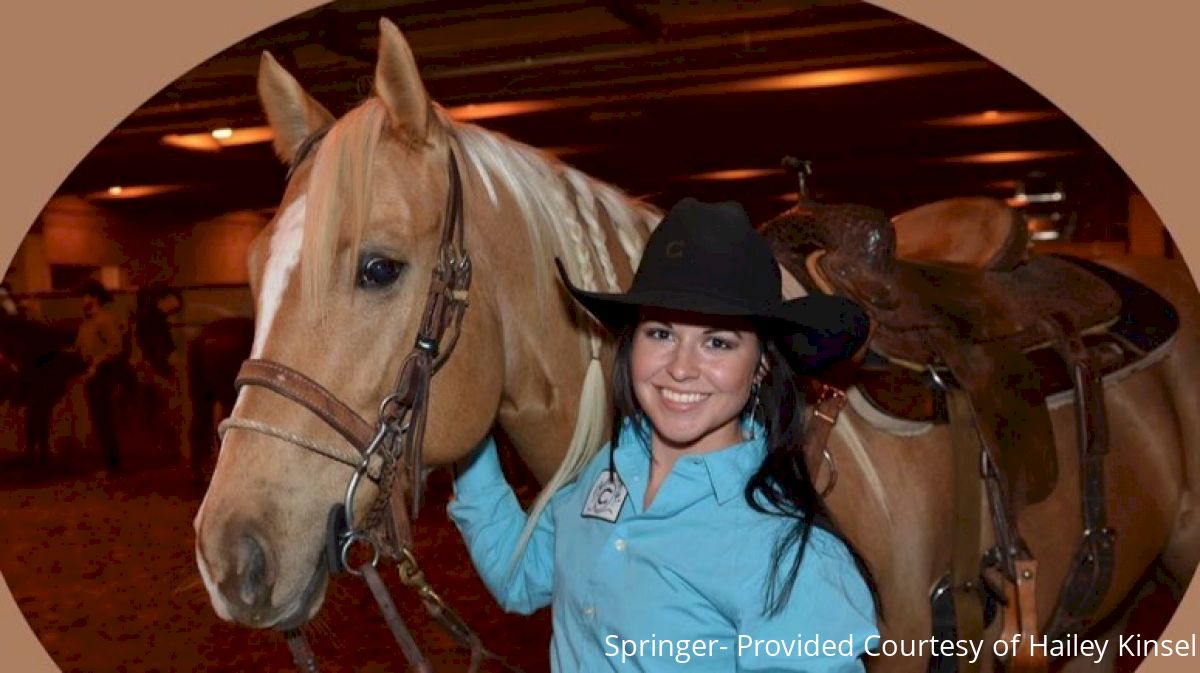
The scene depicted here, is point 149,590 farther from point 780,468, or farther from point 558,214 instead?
point 780,468

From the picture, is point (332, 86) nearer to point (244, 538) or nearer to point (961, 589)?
point (244, 538)

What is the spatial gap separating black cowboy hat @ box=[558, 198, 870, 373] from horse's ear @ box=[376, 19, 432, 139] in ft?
1.26

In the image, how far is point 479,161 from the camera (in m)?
1.62

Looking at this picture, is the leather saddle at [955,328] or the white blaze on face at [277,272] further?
the leather saddle at [955,328]

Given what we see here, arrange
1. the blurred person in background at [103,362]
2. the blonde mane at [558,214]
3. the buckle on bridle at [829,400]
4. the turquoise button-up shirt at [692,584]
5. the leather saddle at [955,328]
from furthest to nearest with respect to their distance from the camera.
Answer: the blurred person in background at [103,362], the leather saddle at [955,328], the buckle on bridle at [829,400], the blonde mane at [558,214], the turquoise button-up shirt at [692,584]

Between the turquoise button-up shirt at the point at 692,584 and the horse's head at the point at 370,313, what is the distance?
0.91 ft

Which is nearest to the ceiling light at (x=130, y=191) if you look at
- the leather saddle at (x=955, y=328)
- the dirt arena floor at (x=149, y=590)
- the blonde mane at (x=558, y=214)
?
the dirt arena floor at (x=149, y=590)

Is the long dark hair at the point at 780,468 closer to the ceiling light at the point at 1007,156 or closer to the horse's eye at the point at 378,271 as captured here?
the horse's eye at the point at 378,271

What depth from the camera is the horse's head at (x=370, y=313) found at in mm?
1330

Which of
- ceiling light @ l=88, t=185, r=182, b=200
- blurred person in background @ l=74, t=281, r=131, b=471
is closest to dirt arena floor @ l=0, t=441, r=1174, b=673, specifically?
blurred person in background @ l=74, t=281, r=131, b=471

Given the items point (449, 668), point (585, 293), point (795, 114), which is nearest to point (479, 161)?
point (585, 293)

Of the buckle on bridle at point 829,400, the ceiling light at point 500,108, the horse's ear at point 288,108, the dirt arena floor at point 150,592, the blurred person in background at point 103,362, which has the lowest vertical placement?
the dirt arena floor at point 150,592

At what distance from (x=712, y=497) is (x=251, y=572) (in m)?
0.64

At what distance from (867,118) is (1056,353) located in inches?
29.4
